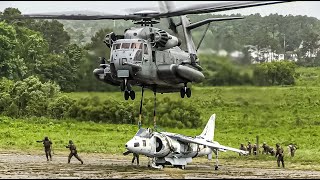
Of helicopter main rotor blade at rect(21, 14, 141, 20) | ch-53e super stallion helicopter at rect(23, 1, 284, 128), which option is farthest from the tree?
helicopter main rotor blade at rect(21, 14, 141, 20)

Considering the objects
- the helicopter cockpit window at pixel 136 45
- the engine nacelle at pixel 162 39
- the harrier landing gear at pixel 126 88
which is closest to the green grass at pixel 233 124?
the engine nacelle at pixel 162 39

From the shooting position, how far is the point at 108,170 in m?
38.4

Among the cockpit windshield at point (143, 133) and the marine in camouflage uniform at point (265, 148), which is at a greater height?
the cockpit windshield at point (143, 133)

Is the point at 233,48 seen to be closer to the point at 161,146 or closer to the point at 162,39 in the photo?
the point at 162,39

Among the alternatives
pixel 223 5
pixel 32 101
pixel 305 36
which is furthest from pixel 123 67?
pixel 32 101

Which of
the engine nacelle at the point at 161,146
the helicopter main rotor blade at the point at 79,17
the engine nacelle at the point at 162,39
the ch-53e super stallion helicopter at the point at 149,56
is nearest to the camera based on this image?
the helicopter main rotor blade at the point at 79,17

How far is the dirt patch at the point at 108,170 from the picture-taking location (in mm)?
35031

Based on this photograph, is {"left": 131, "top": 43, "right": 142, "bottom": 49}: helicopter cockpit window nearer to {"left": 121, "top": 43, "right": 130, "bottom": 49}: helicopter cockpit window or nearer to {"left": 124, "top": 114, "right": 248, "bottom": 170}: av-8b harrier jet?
{"left": 121, "top": 43, "right": 130, "bottom": 49}: helicopter cockpit window

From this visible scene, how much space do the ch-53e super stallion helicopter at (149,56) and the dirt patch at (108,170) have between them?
14.2 feet

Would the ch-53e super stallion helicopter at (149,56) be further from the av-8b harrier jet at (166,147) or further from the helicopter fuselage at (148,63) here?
the av-8b harrier jet at (166,147)

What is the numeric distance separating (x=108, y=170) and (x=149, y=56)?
20.6 ft

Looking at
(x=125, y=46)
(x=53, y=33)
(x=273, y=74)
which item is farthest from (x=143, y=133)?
(x=53, y=33)

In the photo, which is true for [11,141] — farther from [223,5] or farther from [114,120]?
[223,5]

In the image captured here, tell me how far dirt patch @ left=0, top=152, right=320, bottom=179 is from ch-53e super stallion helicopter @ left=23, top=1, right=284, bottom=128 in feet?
14.2
